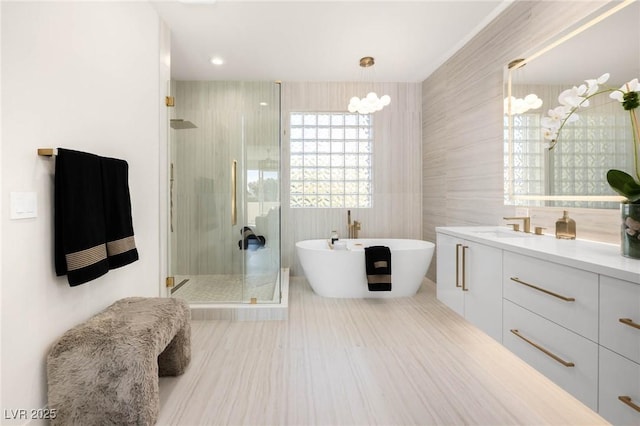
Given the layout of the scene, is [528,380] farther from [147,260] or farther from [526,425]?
[147,260]

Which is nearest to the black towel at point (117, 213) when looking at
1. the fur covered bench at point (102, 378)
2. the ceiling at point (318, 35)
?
the fur covered bench at point (102, 378)

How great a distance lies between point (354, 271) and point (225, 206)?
4.87 feet

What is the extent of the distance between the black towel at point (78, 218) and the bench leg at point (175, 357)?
61 cm

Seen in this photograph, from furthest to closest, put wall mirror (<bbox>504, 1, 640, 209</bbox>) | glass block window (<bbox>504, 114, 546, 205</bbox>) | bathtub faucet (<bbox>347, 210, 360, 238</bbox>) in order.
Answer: bathtub faucet (<bbox>347, 210, 360, 238</bbox>), glass block window (<bbox>504, 114, 546, 205</bbox>), wall mirror (<bbox>504, 1, 640, 209</bbox>)

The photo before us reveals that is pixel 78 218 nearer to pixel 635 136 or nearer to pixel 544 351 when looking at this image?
pixel 544 351

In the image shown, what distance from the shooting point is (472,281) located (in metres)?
1.85

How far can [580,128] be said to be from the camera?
6.11 ft

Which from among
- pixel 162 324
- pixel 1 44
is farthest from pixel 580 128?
pixel 1 44

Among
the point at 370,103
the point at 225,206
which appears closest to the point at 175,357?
the point at 225,206

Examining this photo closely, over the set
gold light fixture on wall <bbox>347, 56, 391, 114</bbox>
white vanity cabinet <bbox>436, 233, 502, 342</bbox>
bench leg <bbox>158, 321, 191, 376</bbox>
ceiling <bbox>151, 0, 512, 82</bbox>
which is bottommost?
bench leg <bbox>158, 321, 191, 376</bbox>

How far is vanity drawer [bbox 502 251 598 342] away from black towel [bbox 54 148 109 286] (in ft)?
6.90

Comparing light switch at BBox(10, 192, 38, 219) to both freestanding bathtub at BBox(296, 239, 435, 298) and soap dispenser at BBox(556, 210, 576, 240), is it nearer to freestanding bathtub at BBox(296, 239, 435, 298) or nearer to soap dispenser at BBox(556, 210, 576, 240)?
freestanding bathtub at BBox(296, 239, 435, 298)

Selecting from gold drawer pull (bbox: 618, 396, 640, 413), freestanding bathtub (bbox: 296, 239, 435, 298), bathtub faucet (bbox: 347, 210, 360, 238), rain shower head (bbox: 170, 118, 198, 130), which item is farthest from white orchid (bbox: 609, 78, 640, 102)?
rain shower head (bbox: 170, 118, 198, 130)

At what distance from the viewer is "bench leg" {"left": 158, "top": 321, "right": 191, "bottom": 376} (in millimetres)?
1926
